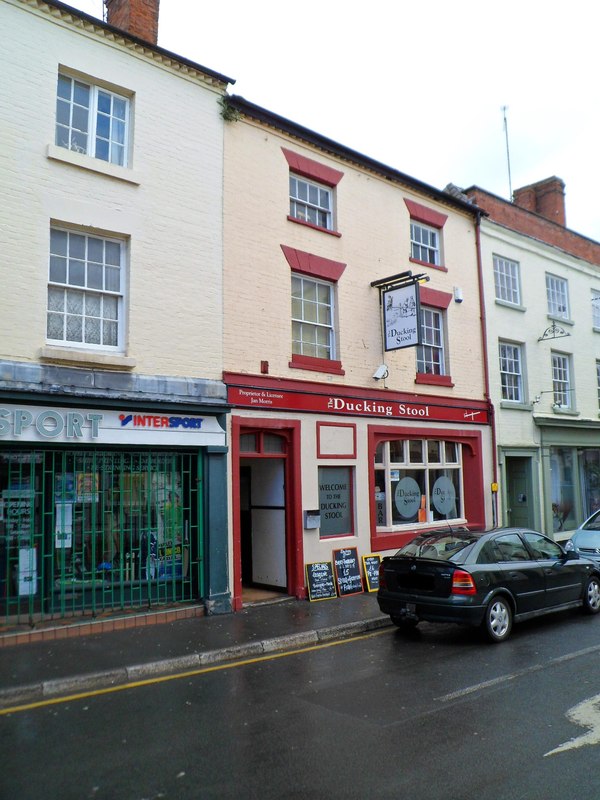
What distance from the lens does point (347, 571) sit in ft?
41.5

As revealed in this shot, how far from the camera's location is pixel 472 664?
7746 mm

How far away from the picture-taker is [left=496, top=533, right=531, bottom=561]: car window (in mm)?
9406

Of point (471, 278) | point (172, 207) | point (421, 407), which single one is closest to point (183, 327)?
point (172, 207)

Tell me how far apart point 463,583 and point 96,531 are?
5.43m

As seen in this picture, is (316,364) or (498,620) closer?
(498,620)

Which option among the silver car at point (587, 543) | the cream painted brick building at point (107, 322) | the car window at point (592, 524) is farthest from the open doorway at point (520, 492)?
the cream painted brick building at point (107, 322)

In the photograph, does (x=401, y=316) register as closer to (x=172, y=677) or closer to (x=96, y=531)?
(x=96, y=531)

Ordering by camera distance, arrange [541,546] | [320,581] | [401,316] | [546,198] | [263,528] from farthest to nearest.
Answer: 1. [546,198]
2. [401,316]
3. [263,528]
4. [320,581]
5. [541,546]

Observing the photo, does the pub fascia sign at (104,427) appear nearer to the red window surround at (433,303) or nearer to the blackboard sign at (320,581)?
the blackboard sign at (320,581)

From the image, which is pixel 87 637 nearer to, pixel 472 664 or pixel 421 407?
pixel 472 664

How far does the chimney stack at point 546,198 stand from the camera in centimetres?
2195

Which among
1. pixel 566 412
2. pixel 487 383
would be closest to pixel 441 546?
pixel 487 383

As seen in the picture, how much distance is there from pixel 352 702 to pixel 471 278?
1298 cm

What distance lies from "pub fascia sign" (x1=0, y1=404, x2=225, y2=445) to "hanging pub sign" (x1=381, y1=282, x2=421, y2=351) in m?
4.68
